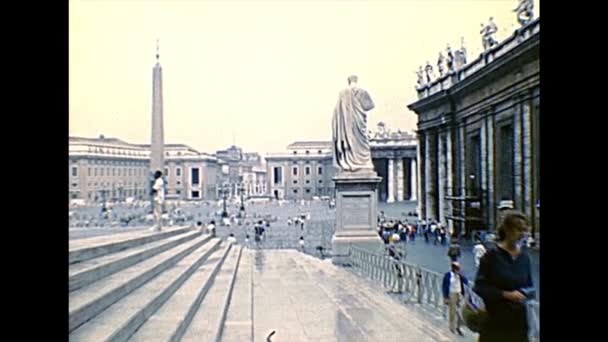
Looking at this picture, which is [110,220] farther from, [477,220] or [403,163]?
[477,220]

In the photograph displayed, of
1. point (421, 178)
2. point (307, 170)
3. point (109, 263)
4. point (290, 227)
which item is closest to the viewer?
point (109, 263)

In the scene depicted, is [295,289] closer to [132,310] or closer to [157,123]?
[157,123]

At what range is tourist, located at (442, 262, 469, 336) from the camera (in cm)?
412

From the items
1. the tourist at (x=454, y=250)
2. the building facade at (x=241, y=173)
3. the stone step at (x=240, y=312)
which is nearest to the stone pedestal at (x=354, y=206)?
the building facade at (x=241, y=173)

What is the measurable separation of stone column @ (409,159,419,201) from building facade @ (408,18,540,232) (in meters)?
0.06

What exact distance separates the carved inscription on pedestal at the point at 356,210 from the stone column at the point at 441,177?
2.16 metres

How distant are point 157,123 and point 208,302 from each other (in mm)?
1711

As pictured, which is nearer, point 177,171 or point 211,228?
point 177,171

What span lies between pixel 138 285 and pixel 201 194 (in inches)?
120

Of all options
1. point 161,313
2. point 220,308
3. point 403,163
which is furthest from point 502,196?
point 161,313

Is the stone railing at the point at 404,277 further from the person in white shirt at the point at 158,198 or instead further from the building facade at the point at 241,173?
A: the person in white shirt at the point at 158,198

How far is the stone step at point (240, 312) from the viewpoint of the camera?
4512mm

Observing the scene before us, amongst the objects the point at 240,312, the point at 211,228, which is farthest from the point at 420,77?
the point at 211,228

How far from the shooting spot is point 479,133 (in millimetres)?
6547
